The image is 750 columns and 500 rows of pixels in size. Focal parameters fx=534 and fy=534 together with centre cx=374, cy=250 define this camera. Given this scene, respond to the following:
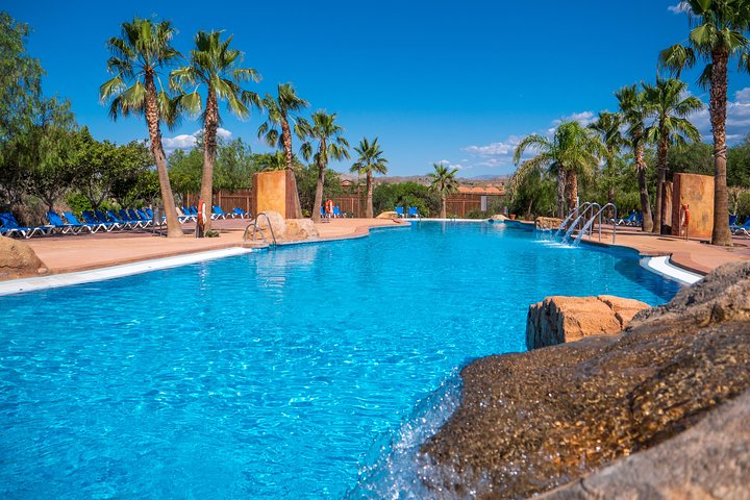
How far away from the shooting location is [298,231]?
1888cm

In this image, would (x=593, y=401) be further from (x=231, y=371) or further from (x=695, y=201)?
(x=695, y=201)

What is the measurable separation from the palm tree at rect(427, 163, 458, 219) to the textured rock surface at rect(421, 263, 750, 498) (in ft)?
140

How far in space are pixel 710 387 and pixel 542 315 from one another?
10.9 ft

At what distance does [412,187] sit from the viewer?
157 feet

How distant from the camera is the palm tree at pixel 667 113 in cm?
2081

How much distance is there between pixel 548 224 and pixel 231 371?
24.0 metres

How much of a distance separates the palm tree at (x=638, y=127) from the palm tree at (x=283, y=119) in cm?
1523

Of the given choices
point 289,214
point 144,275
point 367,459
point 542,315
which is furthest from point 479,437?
point 289,214

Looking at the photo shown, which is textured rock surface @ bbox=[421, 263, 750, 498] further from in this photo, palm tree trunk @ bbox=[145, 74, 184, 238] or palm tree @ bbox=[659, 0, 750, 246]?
palm tree trunk @ bbox=[145, 74, 184, 238]

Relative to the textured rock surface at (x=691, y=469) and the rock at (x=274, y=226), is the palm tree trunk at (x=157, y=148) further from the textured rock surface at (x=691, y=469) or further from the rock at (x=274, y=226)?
the textured rock surface at (x=691, y=469)

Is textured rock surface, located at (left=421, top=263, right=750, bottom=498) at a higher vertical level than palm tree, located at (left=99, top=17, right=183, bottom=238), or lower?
lower

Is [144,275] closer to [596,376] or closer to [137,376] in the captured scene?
[137,376]

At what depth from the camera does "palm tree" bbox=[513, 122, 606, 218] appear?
26.7m

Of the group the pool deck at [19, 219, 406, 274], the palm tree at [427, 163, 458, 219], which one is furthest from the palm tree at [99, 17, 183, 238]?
the palm tree at [427, 163, 458, 219]
